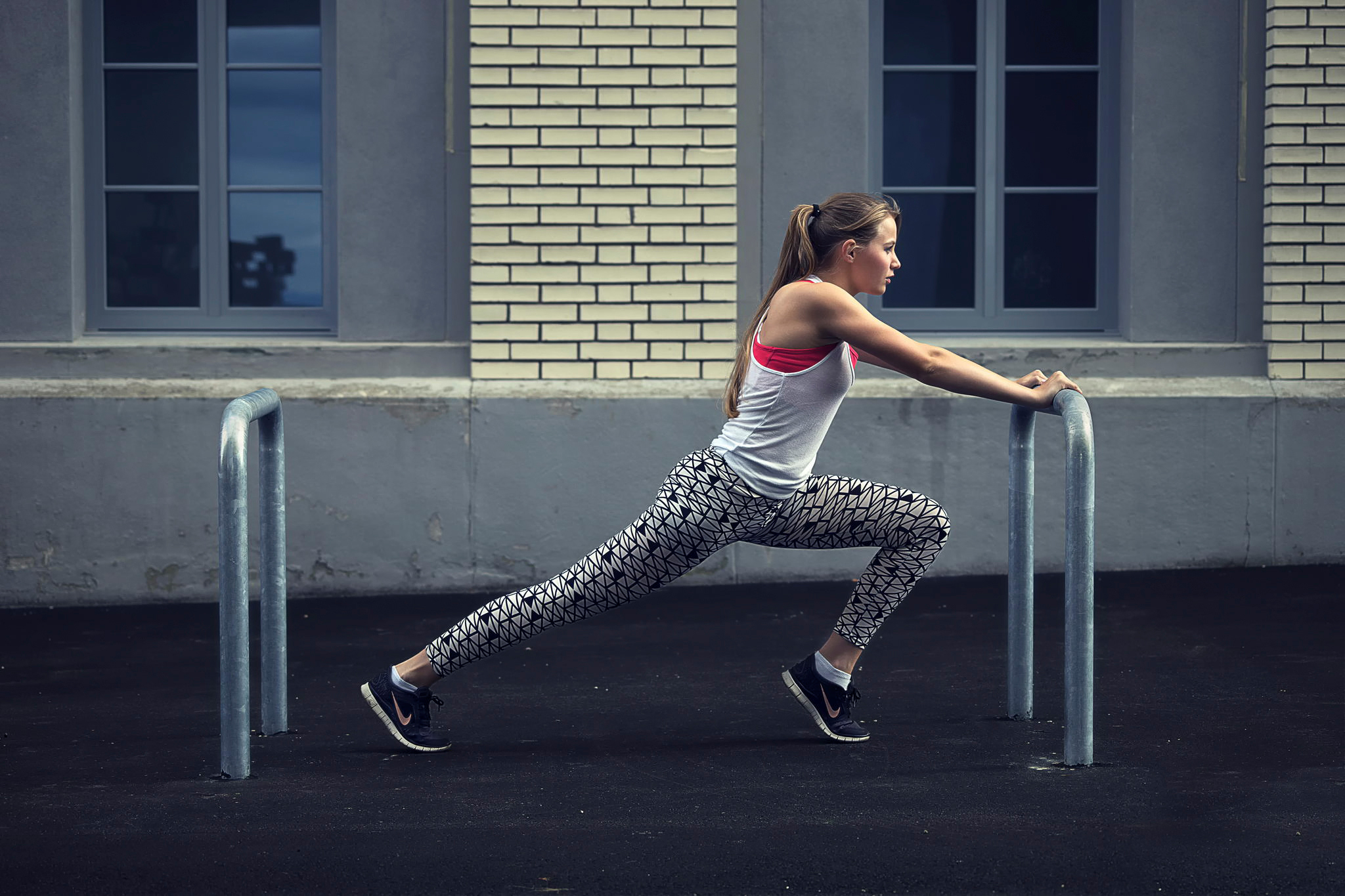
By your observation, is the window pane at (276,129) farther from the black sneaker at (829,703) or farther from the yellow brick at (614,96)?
the black sneaker at (829,703)

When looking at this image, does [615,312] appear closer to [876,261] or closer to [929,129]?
[929,129]

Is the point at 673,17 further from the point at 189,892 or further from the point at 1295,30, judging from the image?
the point at 189,892

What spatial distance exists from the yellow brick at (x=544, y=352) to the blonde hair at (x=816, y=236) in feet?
9.44

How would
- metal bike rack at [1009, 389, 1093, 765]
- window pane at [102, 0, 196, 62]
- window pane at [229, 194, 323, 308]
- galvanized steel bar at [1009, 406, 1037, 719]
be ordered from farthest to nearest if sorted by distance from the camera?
window pane at [229, 194, 323, 308], window pane at [102, 0, 196, 62], galvanized steel bar at [1009, 406, 1037, 719], metal bike rack at [1009, 389, 1093, 765]

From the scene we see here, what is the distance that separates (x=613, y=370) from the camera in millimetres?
6656

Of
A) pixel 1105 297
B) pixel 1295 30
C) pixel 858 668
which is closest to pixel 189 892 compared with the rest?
pixel 858 668

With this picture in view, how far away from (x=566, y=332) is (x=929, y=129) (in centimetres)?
224

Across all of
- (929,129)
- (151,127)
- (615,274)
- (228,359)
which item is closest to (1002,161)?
(929,129)

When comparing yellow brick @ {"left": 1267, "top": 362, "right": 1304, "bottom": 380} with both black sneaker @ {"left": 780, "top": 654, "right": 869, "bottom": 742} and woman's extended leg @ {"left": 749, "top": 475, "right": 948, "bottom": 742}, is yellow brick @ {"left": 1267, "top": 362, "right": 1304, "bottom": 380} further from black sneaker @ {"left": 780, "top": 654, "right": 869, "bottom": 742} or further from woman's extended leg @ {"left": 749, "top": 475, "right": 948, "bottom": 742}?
black sneaker @ {"left": 780, "top": 654, "right": 869, "bottom": 742}

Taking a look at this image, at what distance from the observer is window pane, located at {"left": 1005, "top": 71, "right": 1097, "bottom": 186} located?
23.5 ft

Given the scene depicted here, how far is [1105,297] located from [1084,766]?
406 cm

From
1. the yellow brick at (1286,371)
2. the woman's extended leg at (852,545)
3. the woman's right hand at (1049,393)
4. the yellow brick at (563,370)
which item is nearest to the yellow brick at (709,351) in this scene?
the yellow brick at (563,370)

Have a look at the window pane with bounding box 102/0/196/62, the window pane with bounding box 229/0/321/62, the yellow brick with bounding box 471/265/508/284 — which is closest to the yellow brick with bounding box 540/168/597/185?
the yellow brick with bounding box 471/265/508/284

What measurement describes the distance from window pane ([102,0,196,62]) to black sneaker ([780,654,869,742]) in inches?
193
